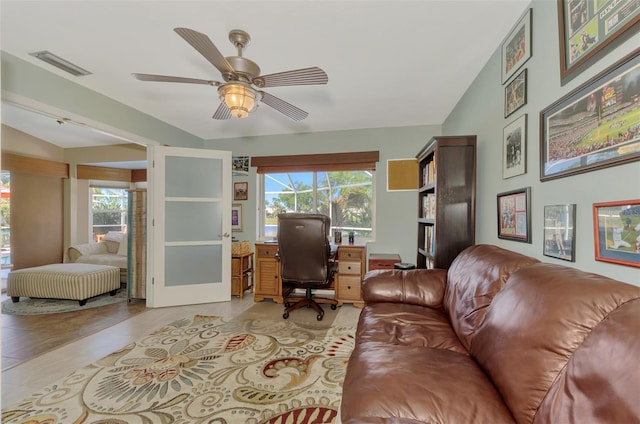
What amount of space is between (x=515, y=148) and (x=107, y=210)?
7.14 meters

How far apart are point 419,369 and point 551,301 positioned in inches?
21.9

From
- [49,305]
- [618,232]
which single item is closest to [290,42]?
[618,232]

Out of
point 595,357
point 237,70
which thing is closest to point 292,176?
point 237,70

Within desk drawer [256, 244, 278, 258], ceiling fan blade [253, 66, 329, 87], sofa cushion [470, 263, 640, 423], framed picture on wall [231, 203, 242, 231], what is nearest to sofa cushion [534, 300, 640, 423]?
sofa cushion [470, 263, 640, 423]

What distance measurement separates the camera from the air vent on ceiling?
214 centimetres

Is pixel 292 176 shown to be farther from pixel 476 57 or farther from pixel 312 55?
pixel 476 57

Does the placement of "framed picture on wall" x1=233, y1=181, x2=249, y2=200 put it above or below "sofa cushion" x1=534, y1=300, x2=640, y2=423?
above

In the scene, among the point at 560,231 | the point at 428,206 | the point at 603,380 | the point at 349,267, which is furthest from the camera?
the point at 349,267

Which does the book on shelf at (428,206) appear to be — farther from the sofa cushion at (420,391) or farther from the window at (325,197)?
the sofa cushion at (420,391)

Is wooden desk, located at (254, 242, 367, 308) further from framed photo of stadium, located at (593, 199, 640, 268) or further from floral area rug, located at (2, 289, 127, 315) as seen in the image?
framed photo of stadium, located at (593, 199, 640, 268)

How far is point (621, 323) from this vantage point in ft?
2.37

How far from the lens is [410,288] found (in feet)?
6.72

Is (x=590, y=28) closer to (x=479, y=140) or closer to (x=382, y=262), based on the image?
(x=479, y=140)

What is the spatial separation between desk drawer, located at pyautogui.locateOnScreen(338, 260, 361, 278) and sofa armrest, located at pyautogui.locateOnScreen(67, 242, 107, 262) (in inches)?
174
